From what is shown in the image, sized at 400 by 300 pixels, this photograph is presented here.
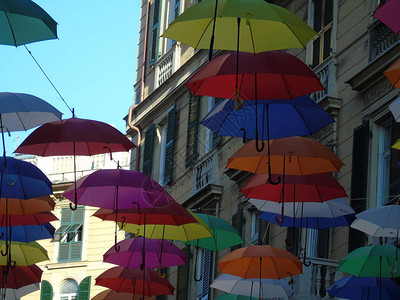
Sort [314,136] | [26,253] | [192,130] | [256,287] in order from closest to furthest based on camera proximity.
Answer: [256,287] < [26,253] < [314,136] < [192,130]

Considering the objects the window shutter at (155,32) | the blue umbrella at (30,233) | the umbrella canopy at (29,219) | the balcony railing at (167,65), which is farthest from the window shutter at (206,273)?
the umbrella canopy at (29,219)

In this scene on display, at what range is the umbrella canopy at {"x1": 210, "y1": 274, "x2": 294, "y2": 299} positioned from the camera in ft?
64.9

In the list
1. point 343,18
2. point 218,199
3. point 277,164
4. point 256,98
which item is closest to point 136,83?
point 218,199

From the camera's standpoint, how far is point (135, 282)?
843 inches

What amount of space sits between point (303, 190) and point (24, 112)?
392 cm

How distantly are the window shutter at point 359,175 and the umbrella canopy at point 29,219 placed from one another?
4.75 m

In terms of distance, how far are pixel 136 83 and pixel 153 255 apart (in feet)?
42.8

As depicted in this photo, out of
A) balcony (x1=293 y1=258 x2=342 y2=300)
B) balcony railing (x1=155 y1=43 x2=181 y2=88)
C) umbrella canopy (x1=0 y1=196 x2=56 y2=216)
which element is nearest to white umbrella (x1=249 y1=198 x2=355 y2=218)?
balcony (x1=293 y1=258 x2=342 y2=300)

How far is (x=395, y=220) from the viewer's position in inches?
669

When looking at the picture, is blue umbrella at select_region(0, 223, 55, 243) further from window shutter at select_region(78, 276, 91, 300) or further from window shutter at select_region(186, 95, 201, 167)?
window shutter at select_region(78, 276, 91, 300)

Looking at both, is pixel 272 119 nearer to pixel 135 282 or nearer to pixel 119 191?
pixel 119 191

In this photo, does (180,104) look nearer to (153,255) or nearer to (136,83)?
(136,83)

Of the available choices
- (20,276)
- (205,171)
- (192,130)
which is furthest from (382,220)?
(192,130)

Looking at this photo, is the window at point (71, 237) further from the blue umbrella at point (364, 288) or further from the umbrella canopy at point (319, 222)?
the blue umbrella at point (364, 288)
